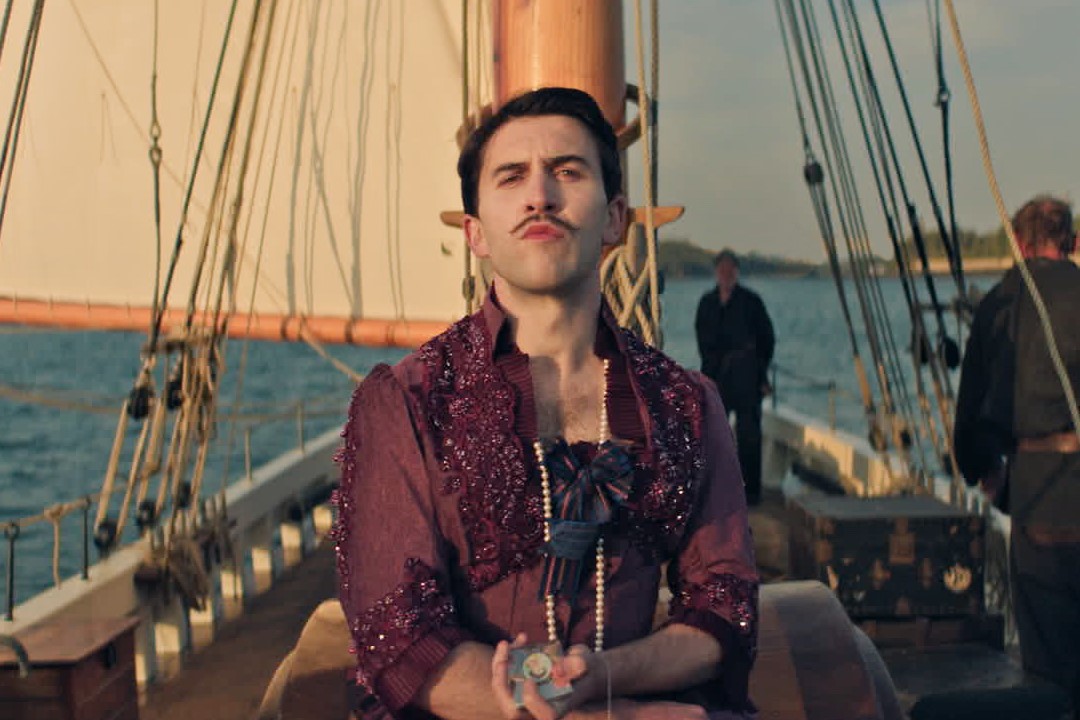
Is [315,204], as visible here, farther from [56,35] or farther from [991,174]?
[991,174]

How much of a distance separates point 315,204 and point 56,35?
2.24 meters

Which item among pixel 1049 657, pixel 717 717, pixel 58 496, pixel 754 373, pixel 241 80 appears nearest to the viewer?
pixel 717 717

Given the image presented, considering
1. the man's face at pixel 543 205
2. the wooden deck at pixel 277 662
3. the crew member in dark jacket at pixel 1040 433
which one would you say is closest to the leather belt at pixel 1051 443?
the crew member in dark jacket at pixel 1040 433

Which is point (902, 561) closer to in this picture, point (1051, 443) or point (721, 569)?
point (1051, 443)

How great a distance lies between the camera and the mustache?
5.32 ft

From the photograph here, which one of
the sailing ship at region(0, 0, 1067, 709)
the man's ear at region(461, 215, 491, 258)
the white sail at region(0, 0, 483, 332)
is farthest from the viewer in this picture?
the white sail at region(0, 0, 483, 332)

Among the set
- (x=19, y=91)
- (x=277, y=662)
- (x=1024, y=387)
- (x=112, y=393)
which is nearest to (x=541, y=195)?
(x=1024, y=387)

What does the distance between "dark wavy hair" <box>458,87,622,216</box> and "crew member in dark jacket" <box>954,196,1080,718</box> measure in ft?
6.14

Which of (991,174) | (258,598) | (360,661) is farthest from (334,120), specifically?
(360,661)

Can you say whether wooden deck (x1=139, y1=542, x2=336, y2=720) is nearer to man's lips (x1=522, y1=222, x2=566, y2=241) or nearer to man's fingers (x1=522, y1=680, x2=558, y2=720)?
man's fingers (x1=522, y1=680, x2=558, y2=720)

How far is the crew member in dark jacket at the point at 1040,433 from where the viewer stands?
3.10 meters

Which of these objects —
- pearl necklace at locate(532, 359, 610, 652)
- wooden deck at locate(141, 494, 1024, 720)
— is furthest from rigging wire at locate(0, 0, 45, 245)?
pearl necklace at locate(532, 359, 610, 652)

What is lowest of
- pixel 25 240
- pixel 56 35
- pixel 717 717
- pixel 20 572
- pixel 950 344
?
pixel 20 572

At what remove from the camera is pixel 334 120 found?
6.75 meters
